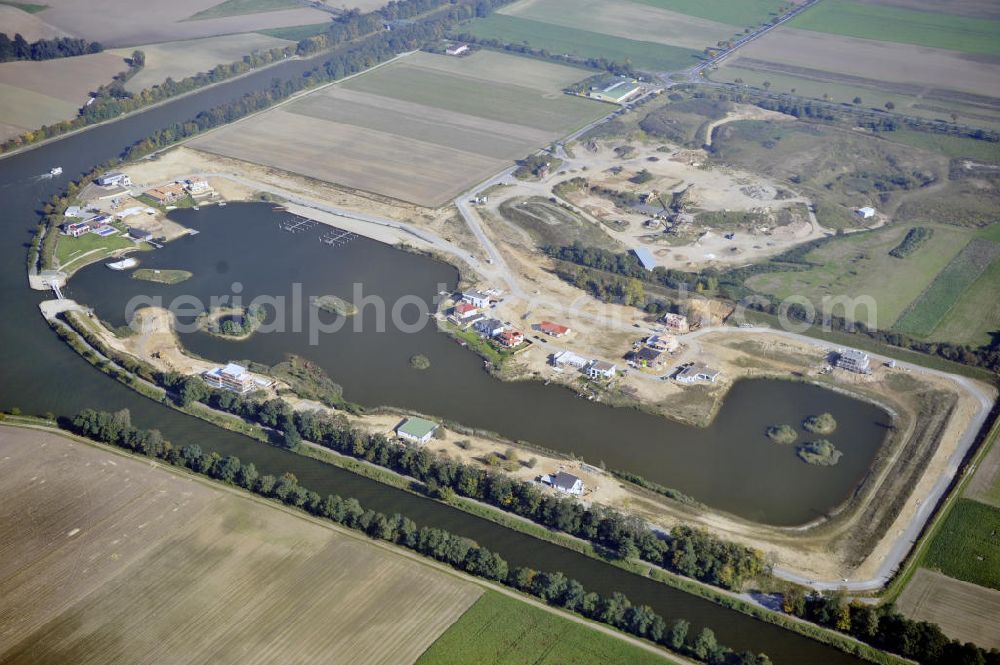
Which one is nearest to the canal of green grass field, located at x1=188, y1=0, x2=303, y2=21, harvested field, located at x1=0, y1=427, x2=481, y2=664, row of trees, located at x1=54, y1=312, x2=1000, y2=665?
row of trees, located at x1=54, y1=312, x2=1000, y2=665

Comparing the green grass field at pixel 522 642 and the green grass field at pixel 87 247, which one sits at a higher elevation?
the green grass field at pixel 87 247

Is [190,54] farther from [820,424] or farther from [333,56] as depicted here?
[820,424]

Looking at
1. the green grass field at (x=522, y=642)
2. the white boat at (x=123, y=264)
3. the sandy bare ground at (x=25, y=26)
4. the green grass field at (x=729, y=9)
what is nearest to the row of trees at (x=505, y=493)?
the green grass field at (x=522, y=642)

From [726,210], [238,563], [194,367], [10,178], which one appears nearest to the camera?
[238,563]

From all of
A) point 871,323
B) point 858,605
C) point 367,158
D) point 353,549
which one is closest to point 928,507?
point 858,605

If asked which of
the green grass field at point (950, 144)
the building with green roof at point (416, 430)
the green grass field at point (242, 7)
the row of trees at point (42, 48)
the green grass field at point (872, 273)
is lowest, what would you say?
the building with green roof at point (416, 430)

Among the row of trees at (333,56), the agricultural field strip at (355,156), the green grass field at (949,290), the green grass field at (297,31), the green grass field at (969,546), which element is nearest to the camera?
the green grass field at (969,546)

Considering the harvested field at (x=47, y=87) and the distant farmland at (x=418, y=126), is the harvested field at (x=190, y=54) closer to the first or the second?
the harvested field at (x=47, y=87)

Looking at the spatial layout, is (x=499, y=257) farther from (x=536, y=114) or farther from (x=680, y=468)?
(x=536, y=114)
